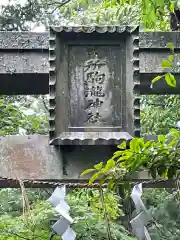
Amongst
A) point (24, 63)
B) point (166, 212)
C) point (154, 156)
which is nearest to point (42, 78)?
point (24, 63)

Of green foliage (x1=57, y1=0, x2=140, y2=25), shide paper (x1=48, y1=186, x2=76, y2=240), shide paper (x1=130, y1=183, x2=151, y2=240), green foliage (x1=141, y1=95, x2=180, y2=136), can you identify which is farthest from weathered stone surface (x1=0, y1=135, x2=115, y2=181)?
green foliage (x1=141, y1=95, x2=180, y2=136)

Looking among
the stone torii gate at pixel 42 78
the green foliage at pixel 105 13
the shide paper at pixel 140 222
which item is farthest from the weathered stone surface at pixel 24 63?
the green foliage at pixel 105 13

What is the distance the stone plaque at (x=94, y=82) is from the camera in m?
2.13

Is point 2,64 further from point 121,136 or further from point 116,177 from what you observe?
point 116,177

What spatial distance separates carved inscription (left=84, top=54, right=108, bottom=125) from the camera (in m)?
2.17

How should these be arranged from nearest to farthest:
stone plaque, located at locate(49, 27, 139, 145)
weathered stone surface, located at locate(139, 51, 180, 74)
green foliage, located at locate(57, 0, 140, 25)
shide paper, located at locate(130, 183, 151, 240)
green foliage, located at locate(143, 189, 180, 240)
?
shide paper, located at locate(130, 183, 151, 240) → stone plaque, located at locate(49, 27, 139, 145) → weathered stone surface, located at locate(139, 51, 180, 74) → green foliage, located at locate(57, 0, 140, 25) → green foliage, located at locate(143, 189, 180, 240)

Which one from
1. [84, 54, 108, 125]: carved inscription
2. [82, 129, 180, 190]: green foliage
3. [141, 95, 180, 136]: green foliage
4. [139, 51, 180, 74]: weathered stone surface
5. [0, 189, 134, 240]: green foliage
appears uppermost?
[139, 51, 180, 74]: weathered stone surface

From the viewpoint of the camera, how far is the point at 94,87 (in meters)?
2.18

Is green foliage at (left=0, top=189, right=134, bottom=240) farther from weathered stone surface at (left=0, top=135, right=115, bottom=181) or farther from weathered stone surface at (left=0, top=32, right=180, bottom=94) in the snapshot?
weathered stone surface at (left=0, top=32, right=180, bottom=94)

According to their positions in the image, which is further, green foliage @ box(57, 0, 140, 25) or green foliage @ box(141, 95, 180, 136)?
green foliage @ box(141, 95, 180, 136)

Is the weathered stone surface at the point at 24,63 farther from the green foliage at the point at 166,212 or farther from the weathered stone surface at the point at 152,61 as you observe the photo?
the green foliage at the point at 166,212

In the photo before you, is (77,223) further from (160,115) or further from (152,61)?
(160,115)

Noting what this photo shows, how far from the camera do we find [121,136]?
211 cm

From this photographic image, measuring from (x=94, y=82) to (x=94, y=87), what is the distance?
0.02 meters
